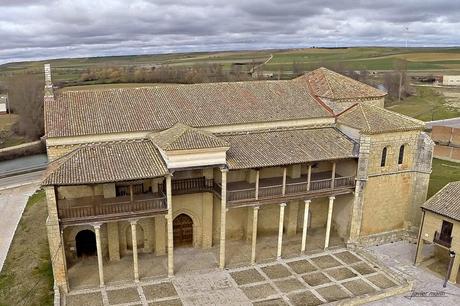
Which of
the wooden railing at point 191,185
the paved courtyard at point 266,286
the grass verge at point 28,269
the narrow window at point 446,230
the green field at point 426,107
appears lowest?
the grass verge at point 28,269

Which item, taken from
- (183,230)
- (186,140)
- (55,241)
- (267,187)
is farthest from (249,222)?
(55,241)

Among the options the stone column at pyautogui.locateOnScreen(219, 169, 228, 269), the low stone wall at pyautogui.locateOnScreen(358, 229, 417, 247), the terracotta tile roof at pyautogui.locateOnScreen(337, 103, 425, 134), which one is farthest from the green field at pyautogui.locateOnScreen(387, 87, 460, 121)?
the stone column at pyautogui.locateOnScreen(219, 169, 228, 269)

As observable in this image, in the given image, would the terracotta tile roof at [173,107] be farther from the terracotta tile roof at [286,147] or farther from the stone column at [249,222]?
the stone column at [249,222]

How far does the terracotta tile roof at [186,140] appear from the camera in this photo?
21.6m

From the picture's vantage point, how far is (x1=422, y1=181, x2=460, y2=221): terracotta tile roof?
23288 mm

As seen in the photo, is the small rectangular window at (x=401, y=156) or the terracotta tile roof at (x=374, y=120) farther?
the small rectangular window at (x=401, y=156)

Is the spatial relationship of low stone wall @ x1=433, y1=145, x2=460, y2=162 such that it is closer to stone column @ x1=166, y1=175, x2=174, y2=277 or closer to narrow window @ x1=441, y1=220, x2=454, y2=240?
narrow window @ x1=441, y1=220, x2=454, y2=240

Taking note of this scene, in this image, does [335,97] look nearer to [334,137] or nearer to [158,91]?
[334,137]

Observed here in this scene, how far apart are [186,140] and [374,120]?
12.2 meters

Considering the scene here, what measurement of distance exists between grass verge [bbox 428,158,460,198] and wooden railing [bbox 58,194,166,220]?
2357 centimetres

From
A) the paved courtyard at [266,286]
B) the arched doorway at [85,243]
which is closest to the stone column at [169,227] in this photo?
the paved courtyard at [266,286]

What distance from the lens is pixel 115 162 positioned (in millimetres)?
22094

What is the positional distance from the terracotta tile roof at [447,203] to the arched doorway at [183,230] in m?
14.0

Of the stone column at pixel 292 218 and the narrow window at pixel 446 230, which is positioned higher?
the narrow window at pixel 446 230
